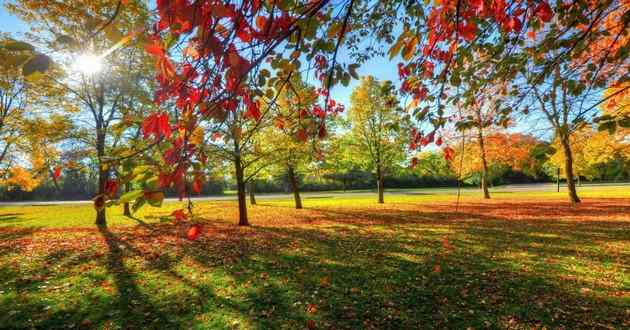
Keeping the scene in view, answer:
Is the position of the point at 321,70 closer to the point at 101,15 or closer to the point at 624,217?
the point at 101,15

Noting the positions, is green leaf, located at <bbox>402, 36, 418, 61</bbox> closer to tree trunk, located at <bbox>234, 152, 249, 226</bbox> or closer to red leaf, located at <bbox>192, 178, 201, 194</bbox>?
red leaf, located at <bbox>192, 178, 201, 194</bbox>

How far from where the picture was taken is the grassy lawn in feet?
12.7

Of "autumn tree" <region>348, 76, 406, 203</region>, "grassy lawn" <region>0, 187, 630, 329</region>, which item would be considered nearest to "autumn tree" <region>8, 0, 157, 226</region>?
"grassy lawn" <region>0, 187, 630, 329</region>

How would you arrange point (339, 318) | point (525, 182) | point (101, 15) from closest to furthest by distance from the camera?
point (339, 318) → point (101, 15) → point (525, 182)

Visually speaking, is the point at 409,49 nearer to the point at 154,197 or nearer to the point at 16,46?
the point at 154,197

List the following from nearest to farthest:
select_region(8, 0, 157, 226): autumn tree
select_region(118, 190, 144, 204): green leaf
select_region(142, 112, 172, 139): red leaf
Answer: select_region(118, 190, 144, 204): green leaf
select_region(142, 112, 172, 139): red leaf
select_region(8, 0, 157, 226): autumn tree

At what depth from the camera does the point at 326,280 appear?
16.9 ft

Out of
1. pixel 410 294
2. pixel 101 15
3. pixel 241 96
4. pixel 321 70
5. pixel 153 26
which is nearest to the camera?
pixel 153 26

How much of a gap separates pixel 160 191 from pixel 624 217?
15.7 m

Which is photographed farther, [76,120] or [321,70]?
[76,120]

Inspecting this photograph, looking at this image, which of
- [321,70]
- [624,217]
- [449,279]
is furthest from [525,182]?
[321,70]

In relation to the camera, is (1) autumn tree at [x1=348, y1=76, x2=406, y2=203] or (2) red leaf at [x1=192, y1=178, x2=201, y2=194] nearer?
(2) red leaf at [x1=192, y1=178, x2=201, y2=194]

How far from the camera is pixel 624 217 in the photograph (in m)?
10.8

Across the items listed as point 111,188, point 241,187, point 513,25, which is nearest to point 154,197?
point 111,188
